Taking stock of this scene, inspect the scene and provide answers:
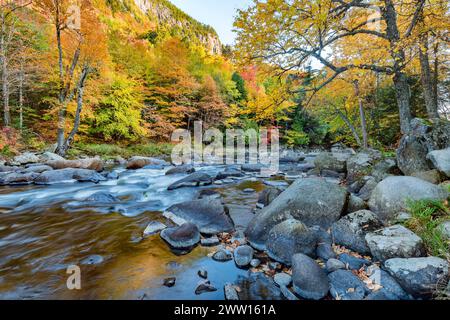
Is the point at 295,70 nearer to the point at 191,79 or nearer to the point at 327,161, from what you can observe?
the point at 327,161

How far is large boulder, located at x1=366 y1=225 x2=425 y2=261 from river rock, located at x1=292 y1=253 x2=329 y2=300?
0.78 metres

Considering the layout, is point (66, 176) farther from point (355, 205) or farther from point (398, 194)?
point (398, 194)

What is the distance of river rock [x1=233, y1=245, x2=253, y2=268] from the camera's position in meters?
2.88

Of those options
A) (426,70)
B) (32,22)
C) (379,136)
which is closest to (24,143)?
(32,22)

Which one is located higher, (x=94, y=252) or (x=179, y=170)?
(x=179, y=170)

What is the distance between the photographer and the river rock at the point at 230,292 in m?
2.30

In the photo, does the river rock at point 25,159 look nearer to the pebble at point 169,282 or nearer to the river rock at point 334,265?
the pebble at point 169,282

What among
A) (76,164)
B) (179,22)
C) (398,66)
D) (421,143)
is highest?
(179,22)

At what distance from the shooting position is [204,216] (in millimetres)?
4125

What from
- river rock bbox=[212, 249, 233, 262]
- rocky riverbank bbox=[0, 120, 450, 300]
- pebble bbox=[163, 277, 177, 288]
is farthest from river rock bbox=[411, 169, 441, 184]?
pebble bbox=[163, 277, 177, 288]

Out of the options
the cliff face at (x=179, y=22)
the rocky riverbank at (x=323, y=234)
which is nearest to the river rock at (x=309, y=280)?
the rocky riverbank at (x=323, y=234)

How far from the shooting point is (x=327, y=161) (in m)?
8.87

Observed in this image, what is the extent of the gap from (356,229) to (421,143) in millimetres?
3191

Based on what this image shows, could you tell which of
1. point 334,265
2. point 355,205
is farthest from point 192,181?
point 334,265
